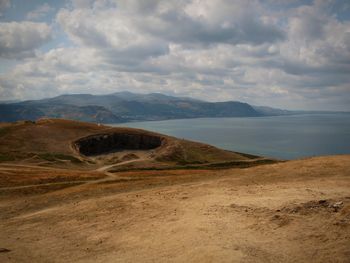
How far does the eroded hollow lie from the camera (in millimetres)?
112438

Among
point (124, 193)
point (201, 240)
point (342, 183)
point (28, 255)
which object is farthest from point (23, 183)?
point (342, 183)

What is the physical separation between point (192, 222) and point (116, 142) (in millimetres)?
98144

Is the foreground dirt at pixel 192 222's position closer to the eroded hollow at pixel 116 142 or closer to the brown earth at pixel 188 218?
the brown earth at pixel 188 218

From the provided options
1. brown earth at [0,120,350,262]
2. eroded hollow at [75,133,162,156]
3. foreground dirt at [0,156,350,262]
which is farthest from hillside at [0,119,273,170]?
foreground dirt at [0,156,350,262]

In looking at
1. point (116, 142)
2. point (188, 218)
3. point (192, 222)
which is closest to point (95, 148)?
point (116, 142)

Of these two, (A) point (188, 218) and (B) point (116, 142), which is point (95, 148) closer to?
(B) point (116, 142)

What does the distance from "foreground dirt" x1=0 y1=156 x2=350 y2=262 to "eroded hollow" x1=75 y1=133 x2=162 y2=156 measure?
71140 mm

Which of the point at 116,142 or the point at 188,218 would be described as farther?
the point at 116,142

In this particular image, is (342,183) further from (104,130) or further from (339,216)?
(104,130)

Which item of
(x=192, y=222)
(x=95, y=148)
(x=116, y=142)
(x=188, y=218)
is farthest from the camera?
(x=116, y=142)

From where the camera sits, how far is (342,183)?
32750mm

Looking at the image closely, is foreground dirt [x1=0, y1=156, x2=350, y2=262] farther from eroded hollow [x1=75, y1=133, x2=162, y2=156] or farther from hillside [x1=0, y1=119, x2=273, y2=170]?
eroded hollow [x1=75, y1=133, x2=162, y2=156]

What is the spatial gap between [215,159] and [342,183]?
84.5 m

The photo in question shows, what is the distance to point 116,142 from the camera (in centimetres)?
12069
